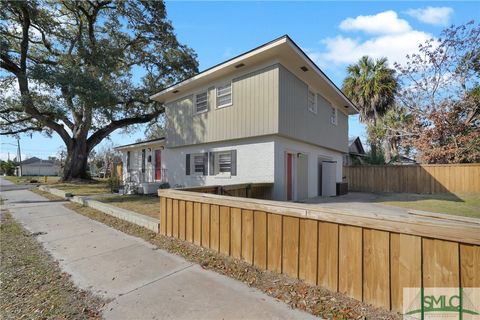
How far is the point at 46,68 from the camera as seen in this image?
13.3 meters

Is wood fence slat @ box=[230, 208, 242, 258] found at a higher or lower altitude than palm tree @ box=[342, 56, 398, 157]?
lower

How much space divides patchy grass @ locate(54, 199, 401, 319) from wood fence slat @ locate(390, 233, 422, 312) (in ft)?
0.74

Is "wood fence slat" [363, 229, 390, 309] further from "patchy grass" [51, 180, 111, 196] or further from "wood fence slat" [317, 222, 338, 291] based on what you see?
"patchy grass" [51, 180, 111, 196]

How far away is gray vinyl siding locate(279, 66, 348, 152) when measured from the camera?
9.20 meters

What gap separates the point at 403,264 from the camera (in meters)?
2.55

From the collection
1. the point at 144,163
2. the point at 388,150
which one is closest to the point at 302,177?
the point at 144,163

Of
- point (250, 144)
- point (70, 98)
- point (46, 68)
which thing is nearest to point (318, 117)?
point (250, 144)

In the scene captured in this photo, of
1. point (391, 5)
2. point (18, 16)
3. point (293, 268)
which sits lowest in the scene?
point (293, 268)

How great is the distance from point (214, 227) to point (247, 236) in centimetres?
80

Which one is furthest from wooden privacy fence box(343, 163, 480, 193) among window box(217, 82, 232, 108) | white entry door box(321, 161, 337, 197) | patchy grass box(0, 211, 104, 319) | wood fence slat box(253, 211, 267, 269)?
patchy grass box(0, 211, 104, 319)

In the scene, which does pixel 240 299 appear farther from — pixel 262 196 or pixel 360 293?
pixel 262 196

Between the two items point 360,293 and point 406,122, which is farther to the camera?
point 406,122

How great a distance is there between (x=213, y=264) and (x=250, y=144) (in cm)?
625

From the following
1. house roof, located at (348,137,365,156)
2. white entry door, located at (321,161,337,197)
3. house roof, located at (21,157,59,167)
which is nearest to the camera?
white entry door, located at (321,161,337,197)
